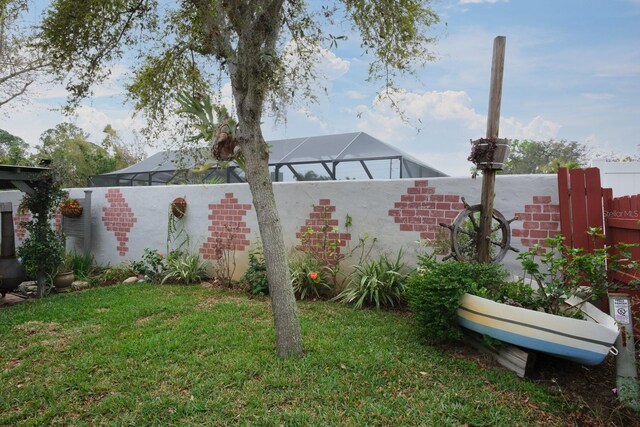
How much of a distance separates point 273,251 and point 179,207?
180 inches

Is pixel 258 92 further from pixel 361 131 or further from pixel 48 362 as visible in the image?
pixel 361 131

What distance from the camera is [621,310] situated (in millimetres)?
2547

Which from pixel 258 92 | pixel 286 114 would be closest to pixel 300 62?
pixel 286 114

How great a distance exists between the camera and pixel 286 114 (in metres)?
4.46

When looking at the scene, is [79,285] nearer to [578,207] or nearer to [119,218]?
[119,218]

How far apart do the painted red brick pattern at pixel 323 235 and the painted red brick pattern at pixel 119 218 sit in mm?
4320

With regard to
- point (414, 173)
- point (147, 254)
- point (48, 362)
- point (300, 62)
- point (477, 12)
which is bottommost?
point (48, 362)

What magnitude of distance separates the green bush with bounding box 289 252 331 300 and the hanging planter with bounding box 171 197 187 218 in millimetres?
Answer: 2939

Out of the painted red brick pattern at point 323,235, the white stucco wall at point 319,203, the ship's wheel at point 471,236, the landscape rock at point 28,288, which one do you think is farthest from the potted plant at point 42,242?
the ship's wheel at point 471,236

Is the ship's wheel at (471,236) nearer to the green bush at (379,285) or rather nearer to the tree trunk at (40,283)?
the green bush at (379,285)

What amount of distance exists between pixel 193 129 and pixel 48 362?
131 inches

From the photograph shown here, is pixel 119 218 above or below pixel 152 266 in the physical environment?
above

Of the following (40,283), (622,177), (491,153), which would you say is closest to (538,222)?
(491,153)

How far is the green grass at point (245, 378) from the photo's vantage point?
2.36m
